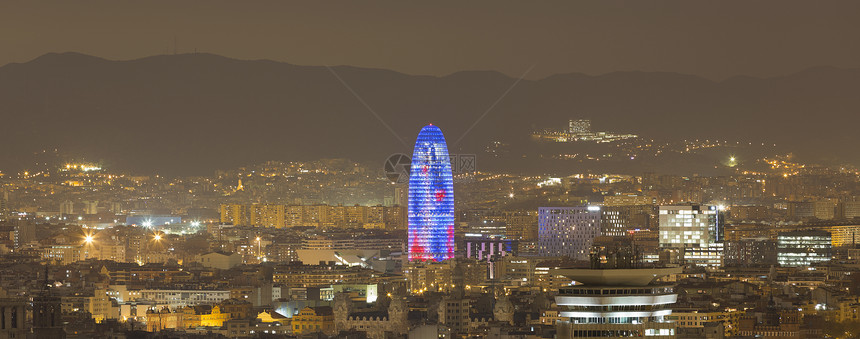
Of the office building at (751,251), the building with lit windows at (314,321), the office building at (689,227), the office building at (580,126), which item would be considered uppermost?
the office building at (580,126)

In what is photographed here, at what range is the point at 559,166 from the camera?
5930 inches

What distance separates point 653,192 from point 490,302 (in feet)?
176

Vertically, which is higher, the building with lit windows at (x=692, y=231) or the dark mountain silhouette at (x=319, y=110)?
the dark mountain silhouette at (x=319, y=110)

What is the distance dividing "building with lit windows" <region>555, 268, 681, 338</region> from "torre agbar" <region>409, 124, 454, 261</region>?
7565 cm

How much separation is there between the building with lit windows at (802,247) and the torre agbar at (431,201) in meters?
16.7

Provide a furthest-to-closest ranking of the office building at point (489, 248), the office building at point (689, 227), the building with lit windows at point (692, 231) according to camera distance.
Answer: the office building at point (489, 248) < the office building at point (689, 227) < the building with lit windows at point (692, 231)

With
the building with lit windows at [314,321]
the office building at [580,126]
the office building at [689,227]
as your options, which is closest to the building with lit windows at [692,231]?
the office building at [689,227]

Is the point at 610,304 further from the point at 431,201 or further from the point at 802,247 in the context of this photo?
the point at 431,201

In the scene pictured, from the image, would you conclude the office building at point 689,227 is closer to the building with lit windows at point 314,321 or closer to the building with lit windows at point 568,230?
the building with lit windows at point 568,230

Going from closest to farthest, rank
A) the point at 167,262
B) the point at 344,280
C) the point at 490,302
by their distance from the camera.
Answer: the point at 490,302
the point at 344,280
the point at 167,262

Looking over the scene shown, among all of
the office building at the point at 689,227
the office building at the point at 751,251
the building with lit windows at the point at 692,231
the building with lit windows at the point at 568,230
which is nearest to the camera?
the building with lit windows at the point at 692,231

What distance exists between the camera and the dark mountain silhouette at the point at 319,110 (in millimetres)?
154125

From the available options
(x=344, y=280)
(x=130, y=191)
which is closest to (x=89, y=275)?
(x=344, y=280)

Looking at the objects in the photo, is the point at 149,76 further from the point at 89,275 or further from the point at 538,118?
the point at 89,275
